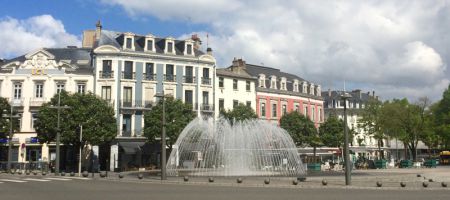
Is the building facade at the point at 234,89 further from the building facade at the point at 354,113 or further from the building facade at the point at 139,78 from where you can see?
the building facade at the point at 354,113

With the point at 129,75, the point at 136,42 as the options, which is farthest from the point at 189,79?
the point at 136,42

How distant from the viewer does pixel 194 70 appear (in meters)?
63.7

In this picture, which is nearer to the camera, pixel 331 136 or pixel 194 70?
pixel 194 70

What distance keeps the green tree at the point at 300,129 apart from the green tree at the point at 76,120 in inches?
986

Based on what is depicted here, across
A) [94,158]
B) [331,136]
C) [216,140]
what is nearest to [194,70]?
[94,158]

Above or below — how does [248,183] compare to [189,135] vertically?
below

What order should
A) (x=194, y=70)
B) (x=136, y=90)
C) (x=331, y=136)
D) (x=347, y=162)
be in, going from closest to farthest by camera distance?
(x=347, y=162) → (x=136, y=90) → (x=194, y=70) → (x=331, y=136)

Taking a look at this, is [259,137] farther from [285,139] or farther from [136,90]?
[136,90]

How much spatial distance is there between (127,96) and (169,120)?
347 inches

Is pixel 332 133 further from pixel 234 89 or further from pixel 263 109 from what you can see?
pixel 234 89

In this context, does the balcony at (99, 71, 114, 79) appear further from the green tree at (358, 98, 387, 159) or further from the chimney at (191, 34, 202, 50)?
the green tree at (358, 98, 387, 159)

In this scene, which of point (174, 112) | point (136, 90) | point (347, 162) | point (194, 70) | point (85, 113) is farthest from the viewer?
point (194, 70)

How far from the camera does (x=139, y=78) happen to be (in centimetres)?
6016

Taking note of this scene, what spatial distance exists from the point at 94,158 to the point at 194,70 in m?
17.3
